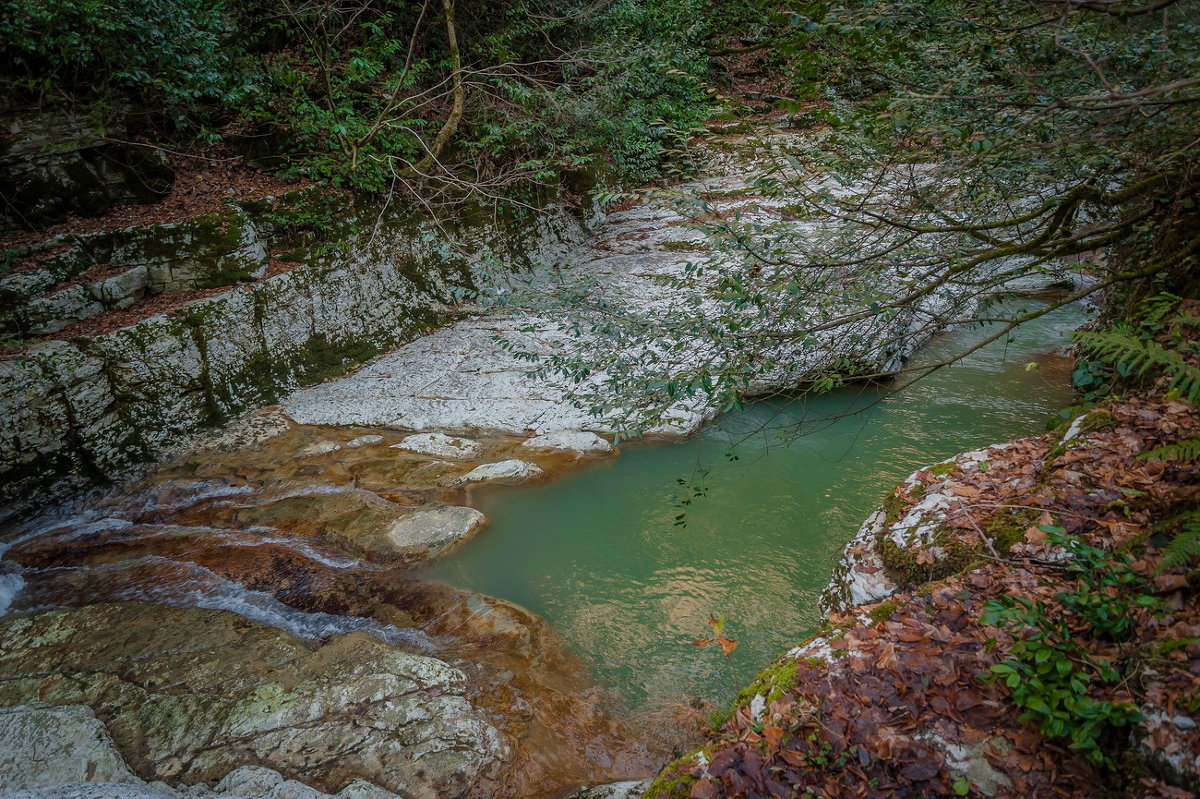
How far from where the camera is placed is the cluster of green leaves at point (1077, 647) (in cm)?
184

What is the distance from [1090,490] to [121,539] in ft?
24.7

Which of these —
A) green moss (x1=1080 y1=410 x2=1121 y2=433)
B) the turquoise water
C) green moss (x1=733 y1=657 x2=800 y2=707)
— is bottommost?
the turquoise water

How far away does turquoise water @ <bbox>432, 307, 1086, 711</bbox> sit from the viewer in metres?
4.45

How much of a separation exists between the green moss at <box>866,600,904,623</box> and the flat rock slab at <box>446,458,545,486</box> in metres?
4.14

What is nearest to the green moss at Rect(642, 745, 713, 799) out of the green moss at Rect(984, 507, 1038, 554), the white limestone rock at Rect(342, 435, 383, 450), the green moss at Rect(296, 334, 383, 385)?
the green moss at Rect(984, 507, 1038, 554)

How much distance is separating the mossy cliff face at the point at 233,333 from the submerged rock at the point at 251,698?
2.57 m

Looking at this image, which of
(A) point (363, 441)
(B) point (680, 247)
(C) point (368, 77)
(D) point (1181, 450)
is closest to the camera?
(D) point (1181, 450)

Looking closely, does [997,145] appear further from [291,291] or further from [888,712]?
[291,291]

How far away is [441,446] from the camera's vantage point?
268 inches

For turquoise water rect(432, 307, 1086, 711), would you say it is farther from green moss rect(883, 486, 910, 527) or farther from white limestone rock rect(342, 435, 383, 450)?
white limestone rock rect(342, 435, 383, 450)

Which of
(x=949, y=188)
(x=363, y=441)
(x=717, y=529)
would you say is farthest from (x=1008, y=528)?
(x=363, y=441)

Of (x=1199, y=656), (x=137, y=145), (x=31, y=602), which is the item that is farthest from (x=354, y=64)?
(x=1199, y=656)

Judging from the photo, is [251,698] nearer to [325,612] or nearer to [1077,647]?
[325,612]

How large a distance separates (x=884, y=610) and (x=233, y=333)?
787 centimetres
